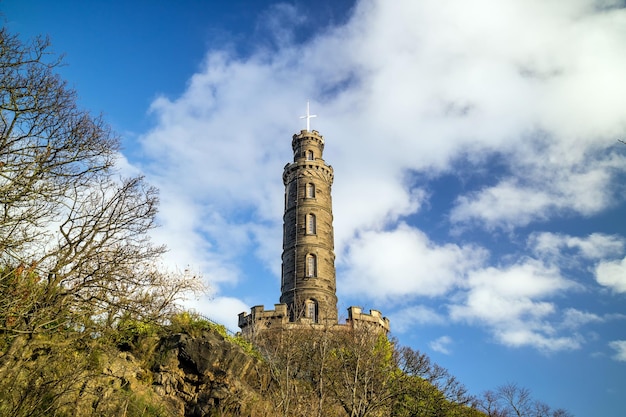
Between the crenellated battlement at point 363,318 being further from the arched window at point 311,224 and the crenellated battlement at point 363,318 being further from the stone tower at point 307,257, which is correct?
the arched window at point 311,224

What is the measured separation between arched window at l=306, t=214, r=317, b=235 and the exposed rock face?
16.5 meters

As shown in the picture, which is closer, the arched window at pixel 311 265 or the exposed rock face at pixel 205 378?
the exposed rock face at pixel 205 378

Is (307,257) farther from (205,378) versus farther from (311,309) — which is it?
(205,378)

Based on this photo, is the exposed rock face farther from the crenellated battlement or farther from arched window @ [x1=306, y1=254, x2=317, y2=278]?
arched window @ [x1=306, y1=254, x2=317, y2=278]

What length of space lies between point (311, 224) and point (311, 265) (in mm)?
3607

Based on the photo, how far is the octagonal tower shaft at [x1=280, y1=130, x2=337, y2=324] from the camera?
31.7 m

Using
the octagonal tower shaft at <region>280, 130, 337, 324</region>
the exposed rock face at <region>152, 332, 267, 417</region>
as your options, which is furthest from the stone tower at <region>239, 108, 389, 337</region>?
the exposed rock face at <region>152, 332, 267, 417</region>

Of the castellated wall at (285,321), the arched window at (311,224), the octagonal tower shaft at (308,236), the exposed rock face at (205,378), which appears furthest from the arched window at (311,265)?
the exposed rock face at (205,378)

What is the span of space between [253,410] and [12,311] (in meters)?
10.8

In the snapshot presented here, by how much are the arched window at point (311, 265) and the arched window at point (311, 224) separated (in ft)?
6.78

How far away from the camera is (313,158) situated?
39.8 meters

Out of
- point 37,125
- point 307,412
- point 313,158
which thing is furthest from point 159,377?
point 313,158

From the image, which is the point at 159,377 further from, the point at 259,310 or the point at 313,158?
the point at 313,158

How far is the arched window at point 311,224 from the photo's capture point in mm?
35062
